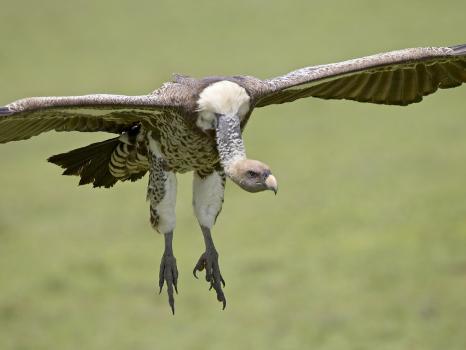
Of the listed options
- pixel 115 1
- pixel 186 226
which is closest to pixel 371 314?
pixel 186 226

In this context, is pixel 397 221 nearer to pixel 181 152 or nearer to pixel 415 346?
pixel 415 346

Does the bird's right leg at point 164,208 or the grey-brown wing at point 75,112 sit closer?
the grey-brown wing at point 75,112

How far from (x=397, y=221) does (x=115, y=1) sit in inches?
488

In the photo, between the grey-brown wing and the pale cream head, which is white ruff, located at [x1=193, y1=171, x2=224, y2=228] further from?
the pale cream head

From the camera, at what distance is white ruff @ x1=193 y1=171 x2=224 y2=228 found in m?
10.9

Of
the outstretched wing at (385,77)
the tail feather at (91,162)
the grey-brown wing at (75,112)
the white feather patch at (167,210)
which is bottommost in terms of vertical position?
the white feather patch at (167,210)

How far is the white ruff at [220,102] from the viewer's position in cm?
975

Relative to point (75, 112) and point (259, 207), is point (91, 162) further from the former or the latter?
point (259, 207)

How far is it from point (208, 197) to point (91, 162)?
1.12 metres

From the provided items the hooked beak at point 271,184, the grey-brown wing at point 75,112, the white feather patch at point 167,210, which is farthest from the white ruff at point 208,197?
the hooked beak at point 271,184

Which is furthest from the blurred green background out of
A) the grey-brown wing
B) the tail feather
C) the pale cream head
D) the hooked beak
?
the hooked beak

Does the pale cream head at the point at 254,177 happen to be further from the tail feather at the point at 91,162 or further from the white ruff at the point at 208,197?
the tail feather at the point at 91,162

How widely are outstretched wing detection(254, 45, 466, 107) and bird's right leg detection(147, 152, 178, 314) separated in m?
0.93

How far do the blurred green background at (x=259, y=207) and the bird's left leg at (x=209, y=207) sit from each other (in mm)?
11738
